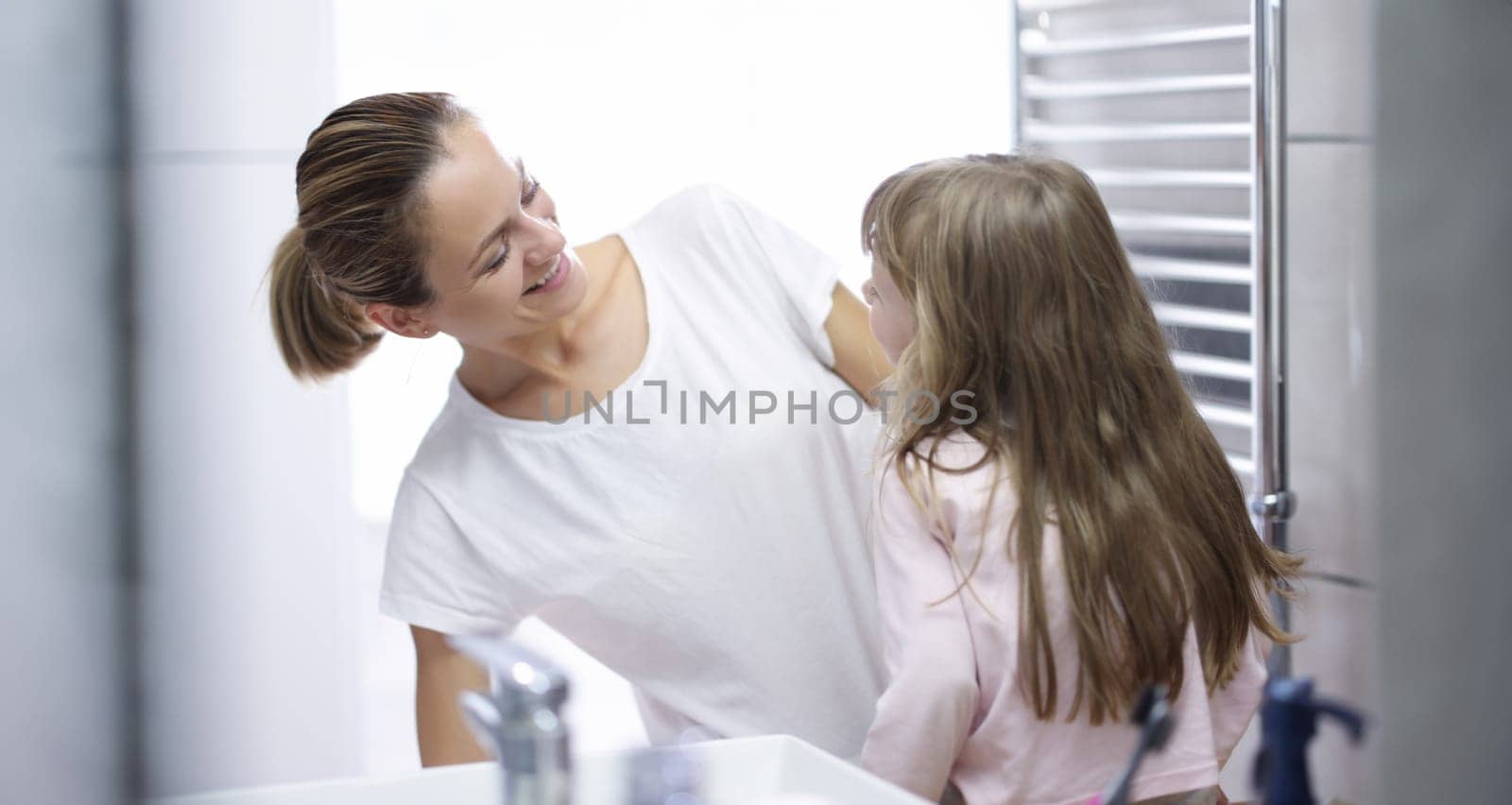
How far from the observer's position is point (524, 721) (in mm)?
696

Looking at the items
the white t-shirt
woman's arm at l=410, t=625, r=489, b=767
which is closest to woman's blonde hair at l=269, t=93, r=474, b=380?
the white t-shirt

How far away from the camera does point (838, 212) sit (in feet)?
5.20

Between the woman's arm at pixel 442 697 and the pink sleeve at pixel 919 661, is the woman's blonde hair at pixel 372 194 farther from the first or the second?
the pink sleeve at pixel 919 661

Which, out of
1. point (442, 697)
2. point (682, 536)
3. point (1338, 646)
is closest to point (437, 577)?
point (442, 697)

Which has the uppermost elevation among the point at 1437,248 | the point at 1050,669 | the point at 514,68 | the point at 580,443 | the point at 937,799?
the point at 514,68

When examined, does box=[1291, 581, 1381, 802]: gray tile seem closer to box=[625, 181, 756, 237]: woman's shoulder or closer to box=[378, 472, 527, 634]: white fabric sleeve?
box=[625, 181, 756, 237]: woman's shoulder

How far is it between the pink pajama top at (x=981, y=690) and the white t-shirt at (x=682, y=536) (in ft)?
A: 0.67

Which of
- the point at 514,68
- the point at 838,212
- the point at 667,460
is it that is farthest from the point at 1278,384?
the point at 514,68

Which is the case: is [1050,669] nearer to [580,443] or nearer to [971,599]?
[971,599]

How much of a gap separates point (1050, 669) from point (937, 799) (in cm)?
13

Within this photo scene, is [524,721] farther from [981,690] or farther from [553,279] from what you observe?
[553,279]

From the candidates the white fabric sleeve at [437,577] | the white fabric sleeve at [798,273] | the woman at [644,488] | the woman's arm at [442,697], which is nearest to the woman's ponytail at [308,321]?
the woman at [644,488]

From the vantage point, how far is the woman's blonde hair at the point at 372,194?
96 centimetres

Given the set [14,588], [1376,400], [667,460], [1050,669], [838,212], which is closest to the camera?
[14,588]
